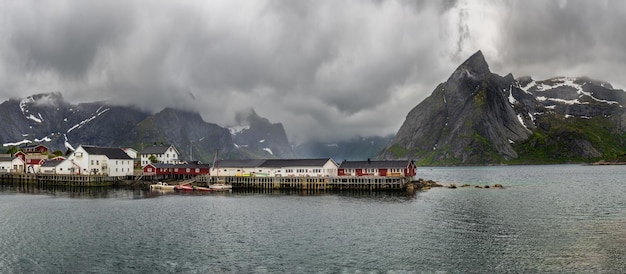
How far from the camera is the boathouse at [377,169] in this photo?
116m

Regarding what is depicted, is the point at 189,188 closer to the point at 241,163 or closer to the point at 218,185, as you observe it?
the point at 218,185

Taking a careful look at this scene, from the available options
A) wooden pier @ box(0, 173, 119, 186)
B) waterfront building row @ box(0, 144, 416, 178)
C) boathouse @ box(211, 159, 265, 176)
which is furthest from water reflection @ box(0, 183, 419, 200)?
boathouse @ box(211, 159, 265, 176)

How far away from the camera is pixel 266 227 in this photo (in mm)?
56344

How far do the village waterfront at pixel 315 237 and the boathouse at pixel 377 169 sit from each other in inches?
1281

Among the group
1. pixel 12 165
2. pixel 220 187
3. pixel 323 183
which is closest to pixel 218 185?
pixel 220 187

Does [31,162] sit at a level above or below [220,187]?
above

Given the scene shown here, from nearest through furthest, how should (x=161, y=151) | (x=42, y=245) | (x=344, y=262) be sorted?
(x=344, y=262), (x=42, y=245), (x=161, y=151)

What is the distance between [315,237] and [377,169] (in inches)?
2755

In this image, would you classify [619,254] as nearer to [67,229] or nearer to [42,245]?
[42,245]

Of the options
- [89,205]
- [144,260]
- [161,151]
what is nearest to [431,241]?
[144,260]

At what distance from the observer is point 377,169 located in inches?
4619

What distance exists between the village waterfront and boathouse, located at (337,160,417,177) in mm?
32534

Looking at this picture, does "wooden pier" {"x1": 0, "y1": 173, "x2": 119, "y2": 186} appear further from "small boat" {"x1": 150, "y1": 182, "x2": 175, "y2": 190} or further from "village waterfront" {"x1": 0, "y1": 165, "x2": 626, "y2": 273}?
"village waterfront" {"x1": 0, "y1": 165, "x2": 626, "y2": 273}

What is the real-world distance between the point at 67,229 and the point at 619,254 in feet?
202
